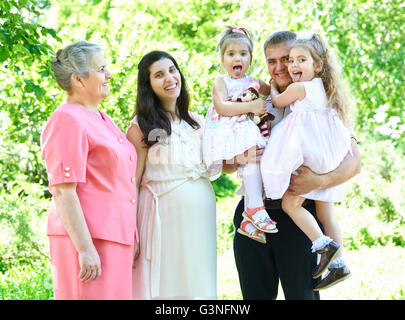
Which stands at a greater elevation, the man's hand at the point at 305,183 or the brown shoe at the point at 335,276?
the man's hand at the point at 305,183

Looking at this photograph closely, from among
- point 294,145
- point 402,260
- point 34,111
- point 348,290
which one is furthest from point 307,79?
point 34,111

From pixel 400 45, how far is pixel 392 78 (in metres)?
0.55

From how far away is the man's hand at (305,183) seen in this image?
294 centimetres

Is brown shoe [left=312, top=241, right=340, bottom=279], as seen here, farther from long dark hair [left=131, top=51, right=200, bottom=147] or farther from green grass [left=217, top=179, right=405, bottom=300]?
green grass [left=217, top=179, right=405, bottom=300]

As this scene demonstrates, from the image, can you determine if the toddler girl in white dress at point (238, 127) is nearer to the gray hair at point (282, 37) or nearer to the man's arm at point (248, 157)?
the man's arm at point (248, 157)

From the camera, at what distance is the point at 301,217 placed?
2924 millimetres

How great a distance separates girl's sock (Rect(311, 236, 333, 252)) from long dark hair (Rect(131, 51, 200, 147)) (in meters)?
0.93

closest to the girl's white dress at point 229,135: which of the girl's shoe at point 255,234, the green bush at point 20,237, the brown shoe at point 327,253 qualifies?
the girl's shoe at point 255,234

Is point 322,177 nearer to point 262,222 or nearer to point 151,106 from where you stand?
point 262,222

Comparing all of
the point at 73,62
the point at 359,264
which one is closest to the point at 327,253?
the point at 73,62

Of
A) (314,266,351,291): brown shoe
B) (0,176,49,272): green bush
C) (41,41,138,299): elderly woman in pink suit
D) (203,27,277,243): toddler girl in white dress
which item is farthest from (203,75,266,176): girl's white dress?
(0,176,49,272): green bush

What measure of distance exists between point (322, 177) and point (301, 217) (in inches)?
9.3

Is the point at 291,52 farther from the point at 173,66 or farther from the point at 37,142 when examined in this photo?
the point at 37,142

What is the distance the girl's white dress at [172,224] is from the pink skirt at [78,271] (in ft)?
1.04
